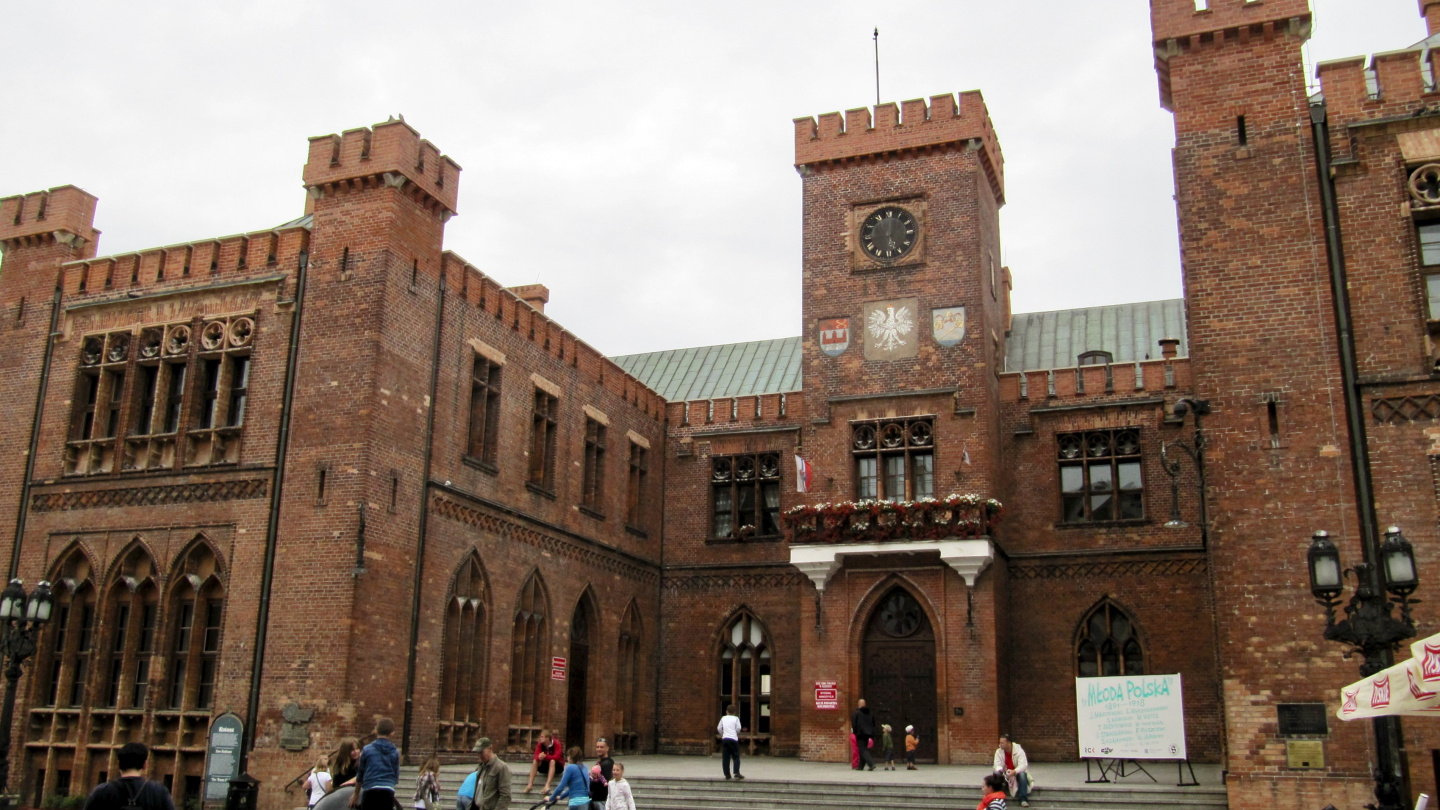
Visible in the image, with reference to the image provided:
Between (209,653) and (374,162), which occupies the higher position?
(374,162)

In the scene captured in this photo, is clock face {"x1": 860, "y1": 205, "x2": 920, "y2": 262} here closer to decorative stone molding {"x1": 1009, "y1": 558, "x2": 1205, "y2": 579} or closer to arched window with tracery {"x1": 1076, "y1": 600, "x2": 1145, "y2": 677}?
decorative stone molding {"x1": 1009, "y1": 558, "x2": 1205, "y2": 579}

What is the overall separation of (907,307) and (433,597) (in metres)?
13.3

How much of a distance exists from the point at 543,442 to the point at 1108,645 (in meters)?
13.8

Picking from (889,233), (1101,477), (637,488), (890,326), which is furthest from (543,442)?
(1101,477)

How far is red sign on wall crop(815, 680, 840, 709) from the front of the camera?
28172 millimetres

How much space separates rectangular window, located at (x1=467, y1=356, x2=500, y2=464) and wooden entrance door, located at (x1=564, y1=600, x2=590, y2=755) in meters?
5.01

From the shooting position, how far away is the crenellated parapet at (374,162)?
76.4 feet

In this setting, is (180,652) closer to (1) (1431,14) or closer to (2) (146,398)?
(2) (146,398)

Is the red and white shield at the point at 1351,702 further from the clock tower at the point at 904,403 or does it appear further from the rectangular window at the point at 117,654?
the rectangular window at the point at 117,654

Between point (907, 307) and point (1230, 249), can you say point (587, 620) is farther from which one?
point (1230, 249)

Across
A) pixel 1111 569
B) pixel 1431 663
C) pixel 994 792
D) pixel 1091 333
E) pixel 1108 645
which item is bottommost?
pixel 994 792

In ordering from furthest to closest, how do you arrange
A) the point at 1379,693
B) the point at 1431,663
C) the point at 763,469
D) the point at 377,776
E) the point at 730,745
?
the point at 763,469 → the point at 730,745 → the point at 377,776 → the point at 1379,693 → the point at 1431,663

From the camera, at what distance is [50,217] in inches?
1040

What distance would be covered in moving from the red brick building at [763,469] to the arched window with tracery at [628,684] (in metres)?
0.11
